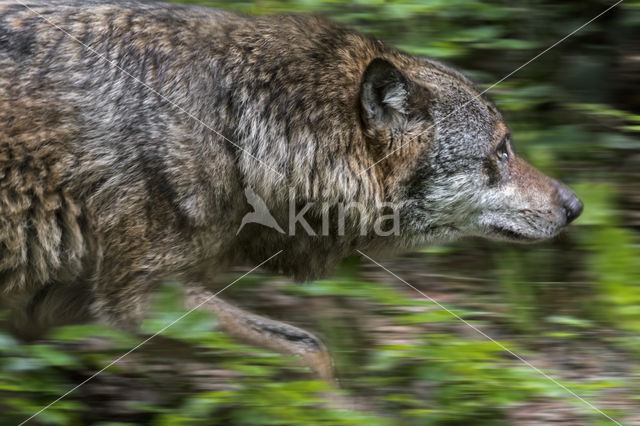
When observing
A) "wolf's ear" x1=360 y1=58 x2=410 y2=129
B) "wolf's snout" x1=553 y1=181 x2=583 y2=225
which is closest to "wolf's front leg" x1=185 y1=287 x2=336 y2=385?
"wolf's ear" x1=360 y1=58 x2=410 y2=129

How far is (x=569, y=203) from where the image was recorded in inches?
210

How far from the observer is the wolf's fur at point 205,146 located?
4.27 meters

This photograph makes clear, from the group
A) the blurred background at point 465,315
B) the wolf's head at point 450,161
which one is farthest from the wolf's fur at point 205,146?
the blurred background at point 465,315

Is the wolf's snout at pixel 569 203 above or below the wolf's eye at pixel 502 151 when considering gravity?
below

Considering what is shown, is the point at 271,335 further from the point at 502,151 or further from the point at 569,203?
the point at 569,203

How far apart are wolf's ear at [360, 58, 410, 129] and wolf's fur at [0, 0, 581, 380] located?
0.01 m

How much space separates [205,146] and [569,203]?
2.22 meters

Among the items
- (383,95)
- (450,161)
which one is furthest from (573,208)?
(383,95)

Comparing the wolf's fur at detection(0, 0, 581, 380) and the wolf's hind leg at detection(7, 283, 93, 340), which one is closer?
the wolf's fur at detection(0, 0, 581, 380)

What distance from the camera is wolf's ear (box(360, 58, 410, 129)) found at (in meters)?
4.70

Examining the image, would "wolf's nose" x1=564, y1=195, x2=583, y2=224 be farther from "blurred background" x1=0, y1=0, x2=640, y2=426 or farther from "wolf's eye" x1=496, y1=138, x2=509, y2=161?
"wolf's eye" x1=496, y1=138, x2=509, y2=161

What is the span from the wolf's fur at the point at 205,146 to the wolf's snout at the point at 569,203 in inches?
4.7

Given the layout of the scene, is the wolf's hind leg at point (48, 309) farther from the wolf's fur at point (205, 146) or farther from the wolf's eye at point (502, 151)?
the wolf's eye at point (502, 151)

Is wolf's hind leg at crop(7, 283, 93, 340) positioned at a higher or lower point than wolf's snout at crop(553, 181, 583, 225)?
lower
